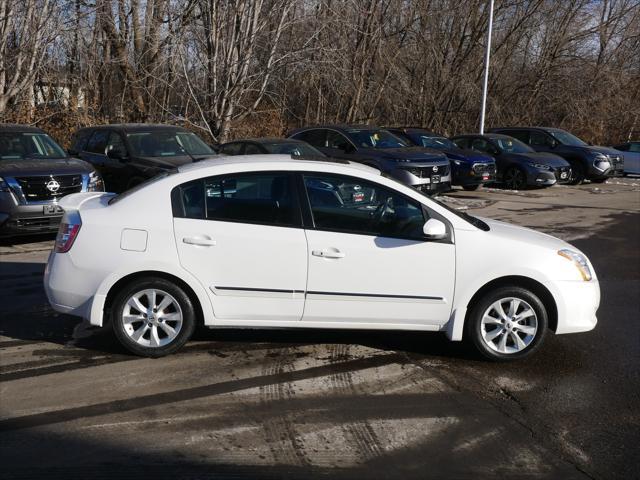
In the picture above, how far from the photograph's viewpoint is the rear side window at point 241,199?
5.32 meters

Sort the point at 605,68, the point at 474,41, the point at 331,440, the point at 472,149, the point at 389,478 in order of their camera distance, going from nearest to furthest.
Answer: the point at 389,478 < the point at 331,440 < the point at 472,149 < the point at 474,41 < the point at 605,68

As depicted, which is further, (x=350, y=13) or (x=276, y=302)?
(x=350, y=13)

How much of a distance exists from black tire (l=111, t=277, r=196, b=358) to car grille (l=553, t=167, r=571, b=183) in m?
15.8

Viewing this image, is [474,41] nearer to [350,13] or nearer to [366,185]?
[350,13]

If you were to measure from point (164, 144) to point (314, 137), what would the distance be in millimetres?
4566

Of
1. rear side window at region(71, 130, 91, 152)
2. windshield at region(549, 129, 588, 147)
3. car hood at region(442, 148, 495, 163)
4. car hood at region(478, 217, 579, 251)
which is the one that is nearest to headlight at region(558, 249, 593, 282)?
car hood at region(478, 217, 579, 251)

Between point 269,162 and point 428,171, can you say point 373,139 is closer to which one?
point 428,171

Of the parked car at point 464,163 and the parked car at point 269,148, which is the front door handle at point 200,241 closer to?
the parked car at point 269,148

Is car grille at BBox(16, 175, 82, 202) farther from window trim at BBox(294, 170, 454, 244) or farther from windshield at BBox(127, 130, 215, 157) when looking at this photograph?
window trim at BBox(294, 170, 454, 244)

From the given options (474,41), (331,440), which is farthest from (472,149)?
(331,440)

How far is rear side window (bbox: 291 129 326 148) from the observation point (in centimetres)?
1565

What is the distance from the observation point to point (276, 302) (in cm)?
530

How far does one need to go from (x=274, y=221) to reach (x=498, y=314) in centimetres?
190

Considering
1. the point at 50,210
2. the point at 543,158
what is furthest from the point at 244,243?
the point at 543,158
